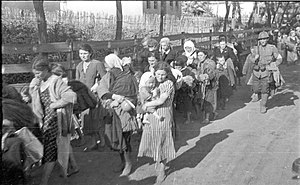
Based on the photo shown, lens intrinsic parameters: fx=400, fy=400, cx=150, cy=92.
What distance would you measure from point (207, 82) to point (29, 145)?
4324 mm

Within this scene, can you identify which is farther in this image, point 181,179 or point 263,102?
point 263,102

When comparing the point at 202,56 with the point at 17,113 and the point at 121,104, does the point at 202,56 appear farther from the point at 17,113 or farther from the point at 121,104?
the point at 17,113

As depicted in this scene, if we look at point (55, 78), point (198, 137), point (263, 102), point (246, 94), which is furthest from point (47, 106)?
point (246, 94)

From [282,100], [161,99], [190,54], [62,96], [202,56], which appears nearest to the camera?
[62,96]

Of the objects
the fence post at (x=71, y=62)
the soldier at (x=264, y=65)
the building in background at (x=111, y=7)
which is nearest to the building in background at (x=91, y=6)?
the building in background at (x=111, y=7)

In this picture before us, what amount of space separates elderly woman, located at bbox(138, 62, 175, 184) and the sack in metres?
1.38

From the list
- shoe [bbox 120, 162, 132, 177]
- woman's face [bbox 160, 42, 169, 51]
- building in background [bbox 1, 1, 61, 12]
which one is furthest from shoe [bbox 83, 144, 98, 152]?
building in background [bbox 1, 1, 61, 12]

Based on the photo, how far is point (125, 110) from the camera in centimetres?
420

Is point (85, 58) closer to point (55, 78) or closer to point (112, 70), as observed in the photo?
point (112, 70)

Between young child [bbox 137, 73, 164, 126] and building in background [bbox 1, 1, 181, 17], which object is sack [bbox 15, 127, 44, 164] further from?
young child [bbox 137, 73, 164, 126]

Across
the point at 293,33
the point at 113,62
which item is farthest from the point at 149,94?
the point at 293,33

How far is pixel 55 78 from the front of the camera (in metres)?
3.74

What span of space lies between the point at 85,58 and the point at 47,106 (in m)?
1.56

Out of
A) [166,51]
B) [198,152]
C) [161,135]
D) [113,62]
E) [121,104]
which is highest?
[166,51]
